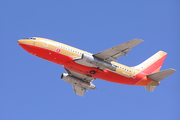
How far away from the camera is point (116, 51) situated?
142ft

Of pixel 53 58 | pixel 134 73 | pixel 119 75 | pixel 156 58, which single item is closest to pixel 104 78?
pixel 119 75

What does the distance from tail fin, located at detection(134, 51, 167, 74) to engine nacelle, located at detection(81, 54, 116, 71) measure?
27.6 ft

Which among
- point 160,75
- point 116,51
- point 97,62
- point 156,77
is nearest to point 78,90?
point 97,62

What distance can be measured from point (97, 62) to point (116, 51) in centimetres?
394

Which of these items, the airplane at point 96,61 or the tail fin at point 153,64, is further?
the tail fin at point 153,64

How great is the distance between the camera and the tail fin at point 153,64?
51.2 m

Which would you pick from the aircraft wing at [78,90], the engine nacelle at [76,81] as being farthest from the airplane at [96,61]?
the aircraft wing at [78,90]

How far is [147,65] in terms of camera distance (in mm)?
52188

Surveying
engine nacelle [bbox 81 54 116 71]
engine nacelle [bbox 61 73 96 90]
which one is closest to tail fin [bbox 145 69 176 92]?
engine nacelle [bbox 81 54 116 71]

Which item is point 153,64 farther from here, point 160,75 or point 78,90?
point 78,90

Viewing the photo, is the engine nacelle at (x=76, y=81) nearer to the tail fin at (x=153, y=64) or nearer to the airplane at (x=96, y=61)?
the airplane at (x=96, y=61)

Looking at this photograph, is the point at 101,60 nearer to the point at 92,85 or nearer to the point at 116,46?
the point at 116,46

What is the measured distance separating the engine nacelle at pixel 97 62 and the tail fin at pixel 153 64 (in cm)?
842

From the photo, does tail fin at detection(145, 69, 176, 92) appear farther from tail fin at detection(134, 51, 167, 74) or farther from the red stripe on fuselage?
the red stripe on fuselage
